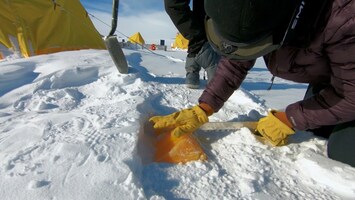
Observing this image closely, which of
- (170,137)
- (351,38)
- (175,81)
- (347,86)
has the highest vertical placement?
(351,38)

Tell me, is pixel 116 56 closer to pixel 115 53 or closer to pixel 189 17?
pixel 115 53

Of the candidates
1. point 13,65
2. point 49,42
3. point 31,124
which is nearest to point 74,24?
point 49,42

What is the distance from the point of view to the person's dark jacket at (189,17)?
83.4 inches

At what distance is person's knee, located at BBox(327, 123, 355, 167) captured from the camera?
1233mm

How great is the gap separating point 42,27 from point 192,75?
2.10 m

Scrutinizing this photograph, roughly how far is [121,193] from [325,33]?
808 mm

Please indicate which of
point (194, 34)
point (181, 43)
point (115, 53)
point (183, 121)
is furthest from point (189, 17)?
point (181, 43)

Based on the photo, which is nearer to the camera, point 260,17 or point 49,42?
point 260,17

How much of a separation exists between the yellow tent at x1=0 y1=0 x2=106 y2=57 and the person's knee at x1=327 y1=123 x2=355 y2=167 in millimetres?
3091

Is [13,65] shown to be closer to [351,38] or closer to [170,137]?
[170,137]

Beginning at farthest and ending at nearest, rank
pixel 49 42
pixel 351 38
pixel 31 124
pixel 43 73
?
1. pixel 49 42
2. pixel 43 73
3. pixel 31 124
4. pixel 351 38

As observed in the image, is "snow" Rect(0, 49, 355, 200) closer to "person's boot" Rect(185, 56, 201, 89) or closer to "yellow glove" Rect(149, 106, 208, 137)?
"yellow glove" Rect(149, 106, 208, 137)

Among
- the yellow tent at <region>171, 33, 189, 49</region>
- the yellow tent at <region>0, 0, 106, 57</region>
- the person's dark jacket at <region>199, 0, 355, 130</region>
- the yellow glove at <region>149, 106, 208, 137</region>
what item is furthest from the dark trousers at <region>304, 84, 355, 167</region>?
the yellow tent at <region>171, 33, 189, 49</region>

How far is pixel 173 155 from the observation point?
3.83 feet
